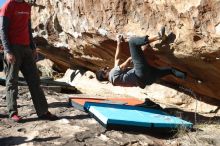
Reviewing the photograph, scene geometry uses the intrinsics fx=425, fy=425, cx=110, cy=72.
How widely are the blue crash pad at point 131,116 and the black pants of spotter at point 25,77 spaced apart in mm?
782

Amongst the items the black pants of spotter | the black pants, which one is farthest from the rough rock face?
the black pants of spotter

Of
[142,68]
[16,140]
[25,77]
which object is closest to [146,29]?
[142,68]

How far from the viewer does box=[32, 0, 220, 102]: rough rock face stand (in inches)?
219

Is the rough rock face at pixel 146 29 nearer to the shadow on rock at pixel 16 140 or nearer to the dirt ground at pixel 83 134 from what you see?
the dirt ground at pixel 83 134

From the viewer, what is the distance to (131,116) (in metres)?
5.79

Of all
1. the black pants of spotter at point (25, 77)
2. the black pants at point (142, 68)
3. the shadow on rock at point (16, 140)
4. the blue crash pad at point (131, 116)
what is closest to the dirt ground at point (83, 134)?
the shadow on rock at point (16, 140)

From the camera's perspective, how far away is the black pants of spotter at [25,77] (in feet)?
18.7

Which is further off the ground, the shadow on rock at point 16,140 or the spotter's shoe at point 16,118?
the spotter's shoe at point 16,118

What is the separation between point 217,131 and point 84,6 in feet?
10.7

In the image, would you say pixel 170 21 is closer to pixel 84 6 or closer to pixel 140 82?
pixel 140 82

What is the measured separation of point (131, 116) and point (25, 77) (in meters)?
1.56

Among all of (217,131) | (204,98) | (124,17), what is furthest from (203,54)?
(204,98)

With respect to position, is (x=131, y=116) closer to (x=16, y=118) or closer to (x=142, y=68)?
(x=142, y=68)

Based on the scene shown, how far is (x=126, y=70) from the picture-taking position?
21.7ft
